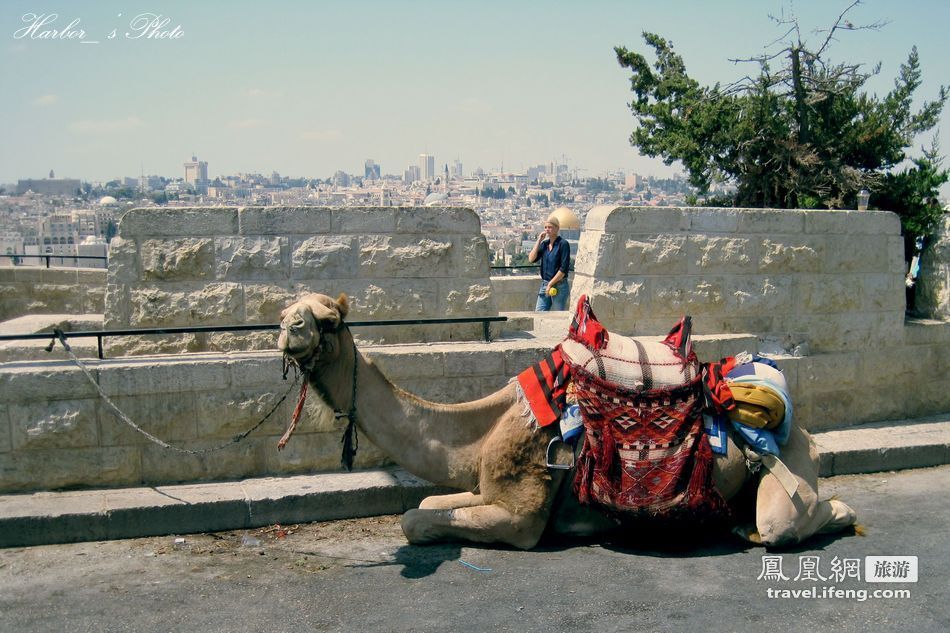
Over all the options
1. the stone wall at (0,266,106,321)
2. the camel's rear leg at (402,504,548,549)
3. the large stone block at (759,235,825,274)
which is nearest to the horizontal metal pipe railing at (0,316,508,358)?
the camel's rear leg at (402,504,548,549)

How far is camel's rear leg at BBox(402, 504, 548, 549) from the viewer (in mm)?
6500

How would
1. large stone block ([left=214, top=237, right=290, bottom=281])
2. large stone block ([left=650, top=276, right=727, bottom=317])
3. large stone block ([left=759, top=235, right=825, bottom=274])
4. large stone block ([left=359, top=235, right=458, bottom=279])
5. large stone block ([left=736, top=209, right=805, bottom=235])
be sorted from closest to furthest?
large stone block ([left=214, top=237, right=290, bottom=281]) < large stone block ([left=359, top=235, right=458, bottom=279]) < large stone block ([left=650, top=276, right=727, bottom=317]) < large stone block ([left=736, top=209, right=805, bottom=235]) < large stone block ([left=759, top=235, right=825, bottom=274])

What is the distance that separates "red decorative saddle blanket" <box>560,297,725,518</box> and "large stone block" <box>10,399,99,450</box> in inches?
146

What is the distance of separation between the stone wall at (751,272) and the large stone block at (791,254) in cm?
1

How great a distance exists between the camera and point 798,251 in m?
9.52

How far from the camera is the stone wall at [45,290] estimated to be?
14.7 m

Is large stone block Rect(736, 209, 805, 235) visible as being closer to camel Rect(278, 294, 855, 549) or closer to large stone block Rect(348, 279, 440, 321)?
camel Rect(278, 294, 855, 549)

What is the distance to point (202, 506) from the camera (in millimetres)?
6895

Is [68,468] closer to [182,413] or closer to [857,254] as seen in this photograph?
Answer: [182,413]

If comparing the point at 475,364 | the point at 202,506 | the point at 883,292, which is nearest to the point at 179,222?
the point at 202,506

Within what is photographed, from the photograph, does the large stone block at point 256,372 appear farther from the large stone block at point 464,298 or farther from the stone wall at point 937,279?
the stone wall at point 937,279

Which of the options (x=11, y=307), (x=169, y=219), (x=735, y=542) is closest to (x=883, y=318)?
(x=735, y=542)

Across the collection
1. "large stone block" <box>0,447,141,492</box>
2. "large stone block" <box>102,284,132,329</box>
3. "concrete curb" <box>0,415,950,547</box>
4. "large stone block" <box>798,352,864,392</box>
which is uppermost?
"large stone block" <box>102,284,132,329</box>

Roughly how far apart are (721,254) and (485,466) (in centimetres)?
393
